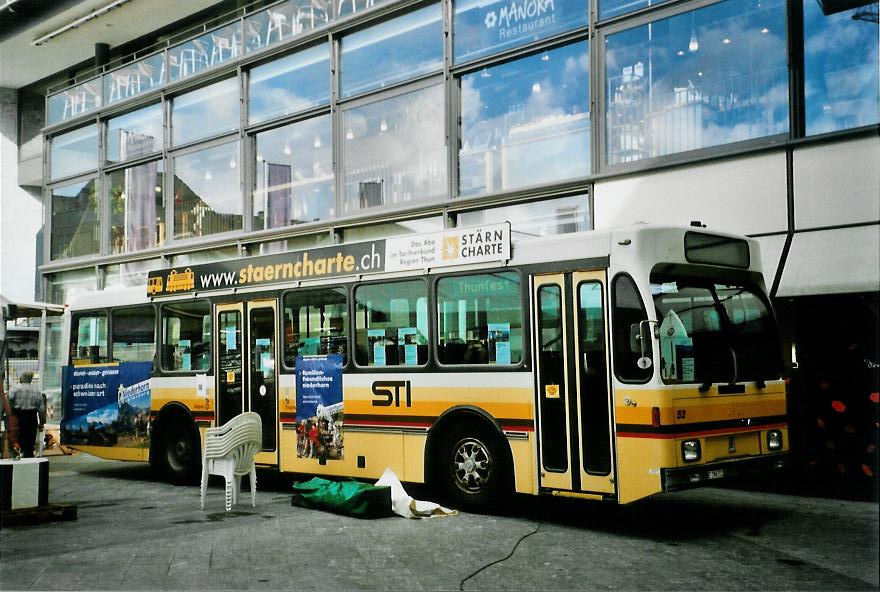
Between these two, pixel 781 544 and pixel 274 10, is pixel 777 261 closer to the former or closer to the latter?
pixel 781 544

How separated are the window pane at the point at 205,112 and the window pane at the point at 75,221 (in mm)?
3609

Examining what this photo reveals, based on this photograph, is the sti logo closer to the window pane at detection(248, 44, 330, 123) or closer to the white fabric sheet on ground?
the white fabric sheet on ground

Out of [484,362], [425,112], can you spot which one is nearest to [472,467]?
[484,362]

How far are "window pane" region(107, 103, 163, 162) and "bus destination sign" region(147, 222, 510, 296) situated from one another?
28.7 ft

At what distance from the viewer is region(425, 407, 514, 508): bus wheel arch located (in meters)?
9.38

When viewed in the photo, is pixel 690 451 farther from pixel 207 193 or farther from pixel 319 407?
pixel 207 193

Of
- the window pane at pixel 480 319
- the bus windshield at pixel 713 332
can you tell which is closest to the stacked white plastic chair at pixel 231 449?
the window pane at pixel 480 319

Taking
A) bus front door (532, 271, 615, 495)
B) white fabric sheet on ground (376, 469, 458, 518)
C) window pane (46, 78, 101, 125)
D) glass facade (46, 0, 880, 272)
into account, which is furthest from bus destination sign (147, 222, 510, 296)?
window pane (46, 78, 101, 125)

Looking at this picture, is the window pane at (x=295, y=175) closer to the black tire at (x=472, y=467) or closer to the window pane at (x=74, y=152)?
the window pane at (x=74, y=152)

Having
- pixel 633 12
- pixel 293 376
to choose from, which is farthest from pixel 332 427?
pixel 633 12

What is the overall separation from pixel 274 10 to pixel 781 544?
14.6 metres

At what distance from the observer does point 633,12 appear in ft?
42.8

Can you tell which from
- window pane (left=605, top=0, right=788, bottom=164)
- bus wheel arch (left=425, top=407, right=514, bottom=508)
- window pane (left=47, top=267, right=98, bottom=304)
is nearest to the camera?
bus wheel arch (left=425, top=407, right=514, bottom=508)

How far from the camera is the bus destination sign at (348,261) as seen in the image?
9789mm
